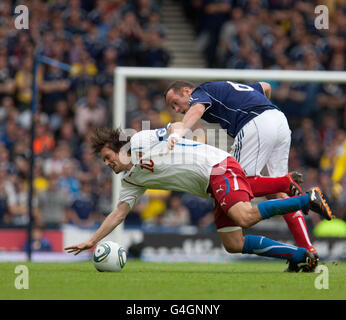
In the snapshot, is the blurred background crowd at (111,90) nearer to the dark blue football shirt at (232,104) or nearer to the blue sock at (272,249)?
the dark blue football shirt at (232,104)

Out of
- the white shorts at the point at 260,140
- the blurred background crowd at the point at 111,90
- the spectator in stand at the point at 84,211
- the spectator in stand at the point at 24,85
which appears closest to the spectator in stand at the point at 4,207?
the blurred background crowd at the point at 111,90

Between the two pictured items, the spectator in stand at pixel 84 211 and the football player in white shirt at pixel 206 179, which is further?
the spectator in stand at pixel 84 211

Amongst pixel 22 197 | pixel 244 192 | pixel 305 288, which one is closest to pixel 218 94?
pixel 244 192

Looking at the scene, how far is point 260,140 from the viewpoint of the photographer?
848 centimetres

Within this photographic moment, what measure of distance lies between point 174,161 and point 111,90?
7.86 metres

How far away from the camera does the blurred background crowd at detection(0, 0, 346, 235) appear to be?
46.2 feet

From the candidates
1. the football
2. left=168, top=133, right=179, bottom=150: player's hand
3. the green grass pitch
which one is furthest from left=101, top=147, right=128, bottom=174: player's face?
the green grass pitch

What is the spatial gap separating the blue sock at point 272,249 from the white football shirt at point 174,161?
0.70m

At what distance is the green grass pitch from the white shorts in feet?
3.88

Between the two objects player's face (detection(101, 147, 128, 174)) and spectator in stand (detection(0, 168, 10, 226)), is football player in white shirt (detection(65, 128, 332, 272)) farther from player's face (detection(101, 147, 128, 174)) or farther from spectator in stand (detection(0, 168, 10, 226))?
spectator in stand (detection(0, 168, 10, 226))

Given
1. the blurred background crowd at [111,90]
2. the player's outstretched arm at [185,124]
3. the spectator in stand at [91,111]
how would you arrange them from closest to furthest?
the player's outstretched arm at [185,124] → the blurred background crowd at [111,90] → the spectator in stand at [91,111]

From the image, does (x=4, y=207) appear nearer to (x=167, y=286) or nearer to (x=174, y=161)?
(x=174, y=161)

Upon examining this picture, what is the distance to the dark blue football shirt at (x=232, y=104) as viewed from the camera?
8.53 metres

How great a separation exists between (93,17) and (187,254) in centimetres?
674
